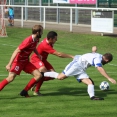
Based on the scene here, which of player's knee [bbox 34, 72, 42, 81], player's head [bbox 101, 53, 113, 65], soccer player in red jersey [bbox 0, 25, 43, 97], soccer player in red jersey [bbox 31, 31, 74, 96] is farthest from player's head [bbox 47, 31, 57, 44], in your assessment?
player's head [bbox 101, 53, 113, 65]

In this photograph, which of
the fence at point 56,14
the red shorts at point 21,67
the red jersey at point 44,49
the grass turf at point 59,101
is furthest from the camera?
the fence at point 56,14

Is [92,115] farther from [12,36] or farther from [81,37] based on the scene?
[12,36]

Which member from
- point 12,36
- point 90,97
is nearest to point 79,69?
point 90,97

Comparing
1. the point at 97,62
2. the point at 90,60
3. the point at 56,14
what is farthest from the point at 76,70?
the point at 56,14

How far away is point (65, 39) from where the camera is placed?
28.1 meters

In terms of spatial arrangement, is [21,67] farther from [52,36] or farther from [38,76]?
[52,36]

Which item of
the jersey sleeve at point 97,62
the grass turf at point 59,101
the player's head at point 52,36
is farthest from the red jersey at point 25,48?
the jersey sleeve at point 97,62

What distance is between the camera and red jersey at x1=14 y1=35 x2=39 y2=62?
11703mm

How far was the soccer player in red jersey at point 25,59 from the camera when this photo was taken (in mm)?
11711

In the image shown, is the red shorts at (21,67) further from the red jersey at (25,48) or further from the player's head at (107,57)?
the player's head at (107,57)

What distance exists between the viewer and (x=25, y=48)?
1177 cm

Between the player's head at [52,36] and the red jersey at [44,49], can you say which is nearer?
the player's head at [52,36]

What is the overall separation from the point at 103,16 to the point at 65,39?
2479 mm

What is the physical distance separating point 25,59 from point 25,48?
34 cm
